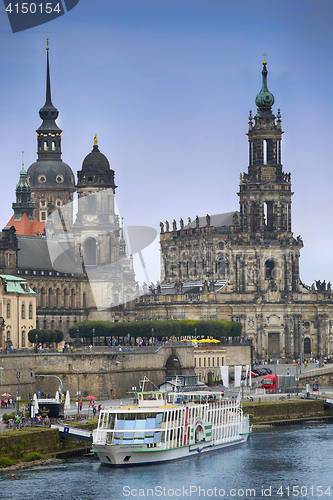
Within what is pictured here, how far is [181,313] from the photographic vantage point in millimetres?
161750

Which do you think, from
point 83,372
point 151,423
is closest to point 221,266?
point 83,372

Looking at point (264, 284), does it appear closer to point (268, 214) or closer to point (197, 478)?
point (268, 214)

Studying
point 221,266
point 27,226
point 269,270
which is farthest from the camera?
point 27,226

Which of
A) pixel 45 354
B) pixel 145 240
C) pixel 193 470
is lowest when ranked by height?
pixel 193 470

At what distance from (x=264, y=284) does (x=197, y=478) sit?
86.4 meters

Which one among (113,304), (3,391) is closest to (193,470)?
(3,391)

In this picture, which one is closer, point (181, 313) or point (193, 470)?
point (193, 470)

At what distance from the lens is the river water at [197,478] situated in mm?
71312

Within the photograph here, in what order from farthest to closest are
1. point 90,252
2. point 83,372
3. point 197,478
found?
1. point 90,252
2. point 83,372
3. point 197,478

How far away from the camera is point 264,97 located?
16488 centimetres

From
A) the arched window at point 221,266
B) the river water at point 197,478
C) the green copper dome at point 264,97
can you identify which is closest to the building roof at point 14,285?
the arched window at point 221,266

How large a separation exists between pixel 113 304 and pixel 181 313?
33.5 feet

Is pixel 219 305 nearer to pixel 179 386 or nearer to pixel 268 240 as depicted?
pixel 268 240

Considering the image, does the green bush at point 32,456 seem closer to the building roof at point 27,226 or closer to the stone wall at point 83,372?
the stone wall at point 83,372
